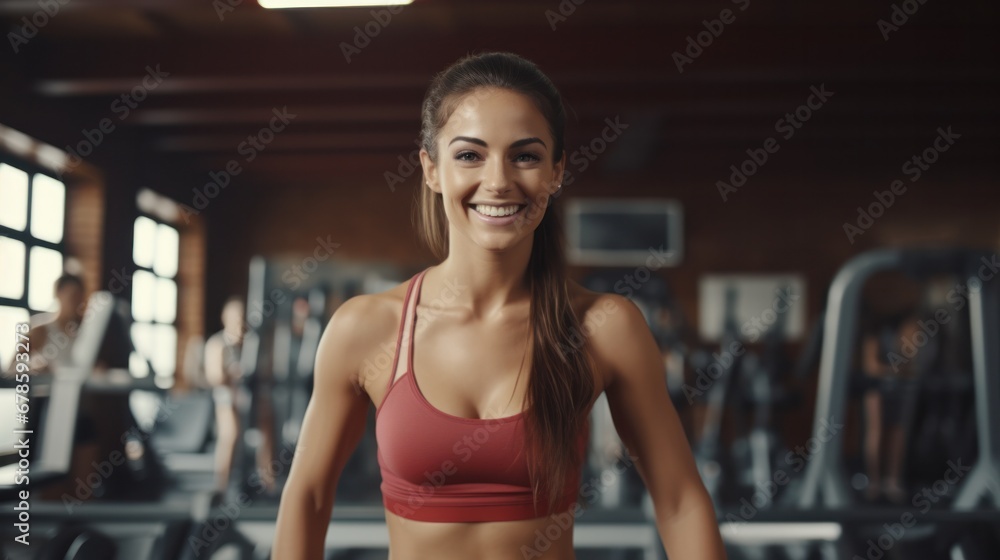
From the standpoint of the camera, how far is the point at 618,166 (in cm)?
845

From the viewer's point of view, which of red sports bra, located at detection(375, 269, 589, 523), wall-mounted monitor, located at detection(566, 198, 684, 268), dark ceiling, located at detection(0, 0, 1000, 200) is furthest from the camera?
wall-mounted monitor, located at detection(566, 198, 684, 268)

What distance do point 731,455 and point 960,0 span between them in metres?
3.93

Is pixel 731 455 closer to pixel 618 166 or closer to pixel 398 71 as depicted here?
pixel 618 166

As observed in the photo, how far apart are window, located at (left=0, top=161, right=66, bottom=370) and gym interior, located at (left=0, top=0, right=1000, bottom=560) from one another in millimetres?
30

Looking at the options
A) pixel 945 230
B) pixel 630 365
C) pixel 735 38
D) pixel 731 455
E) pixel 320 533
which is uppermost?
pixel 735 38

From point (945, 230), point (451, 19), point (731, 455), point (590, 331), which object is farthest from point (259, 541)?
point (945, 230)

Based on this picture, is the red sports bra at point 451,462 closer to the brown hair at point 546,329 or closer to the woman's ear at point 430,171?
the brown hair at point 546,329

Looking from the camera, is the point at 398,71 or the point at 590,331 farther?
the point at 398,71

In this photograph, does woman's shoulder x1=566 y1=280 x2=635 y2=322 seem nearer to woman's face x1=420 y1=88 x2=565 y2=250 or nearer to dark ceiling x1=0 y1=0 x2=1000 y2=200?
woman's face x1=420 y1=88 x2=565 y2=250

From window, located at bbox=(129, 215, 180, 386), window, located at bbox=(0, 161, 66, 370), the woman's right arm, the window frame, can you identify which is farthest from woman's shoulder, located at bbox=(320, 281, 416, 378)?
window, located at bbox=(129, 215, 180, 386)

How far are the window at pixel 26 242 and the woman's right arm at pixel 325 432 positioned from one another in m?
3.56

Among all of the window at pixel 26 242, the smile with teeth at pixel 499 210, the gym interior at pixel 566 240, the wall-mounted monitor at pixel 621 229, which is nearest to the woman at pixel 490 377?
the smile with teeth at pixel 499 210

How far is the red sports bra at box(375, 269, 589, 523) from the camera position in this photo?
827 millimetres

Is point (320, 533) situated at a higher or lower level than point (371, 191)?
lower
